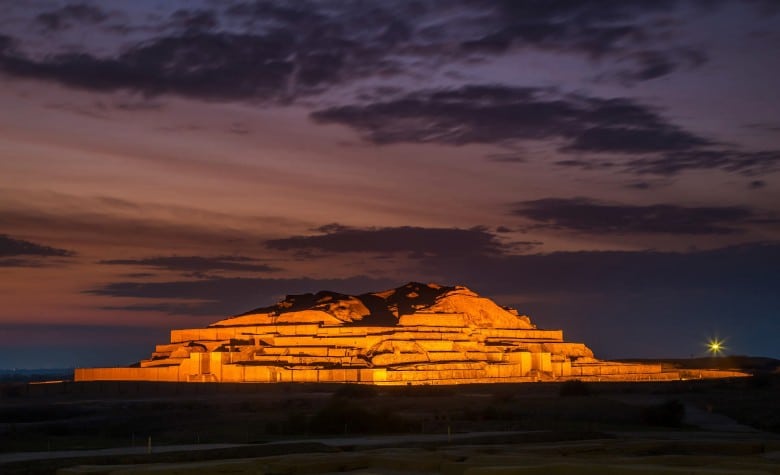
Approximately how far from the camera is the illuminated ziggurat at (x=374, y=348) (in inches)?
3514

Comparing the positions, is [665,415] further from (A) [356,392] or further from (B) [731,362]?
(B) [731,362]

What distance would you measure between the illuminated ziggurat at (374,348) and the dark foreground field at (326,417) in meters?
6.43

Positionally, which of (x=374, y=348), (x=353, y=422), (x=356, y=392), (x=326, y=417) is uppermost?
(x=374, y=348)

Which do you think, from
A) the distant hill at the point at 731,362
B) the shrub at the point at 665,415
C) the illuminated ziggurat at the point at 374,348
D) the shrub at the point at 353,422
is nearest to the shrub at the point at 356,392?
the illuminated ziggurat at the point at 374,348

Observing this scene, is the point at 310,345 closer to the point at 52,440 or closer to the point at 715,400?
the point at 715,400

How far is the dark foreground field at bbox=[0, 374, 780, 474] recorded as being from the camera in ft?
125

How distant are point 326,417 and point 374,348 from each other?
46.3 metres

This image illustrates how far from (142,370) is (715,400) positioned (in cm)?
4476

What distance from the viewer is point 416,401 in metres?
65.9

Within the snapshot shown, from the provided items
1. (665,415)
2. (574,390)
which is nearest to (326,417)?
(665,415)

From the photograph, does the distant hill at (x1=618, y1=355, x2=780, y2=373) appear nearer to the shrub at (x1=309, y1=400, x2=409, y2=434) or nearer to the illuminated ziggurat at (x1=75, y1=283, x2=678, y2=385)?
the illuminated ziggurat at (x1=75, y1=283, x2=678, y2=385)

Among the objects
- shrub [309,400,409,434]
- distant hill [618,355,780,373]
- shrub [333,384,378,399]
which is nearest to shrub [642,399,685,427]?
shrub [309,400,409,434]

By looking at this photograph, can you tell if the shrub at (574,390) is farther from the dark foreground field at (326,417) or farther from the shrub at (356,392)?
the shrub at (356,392)

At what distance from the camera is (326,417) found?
4834cm
